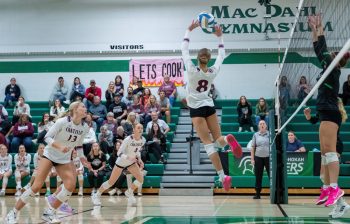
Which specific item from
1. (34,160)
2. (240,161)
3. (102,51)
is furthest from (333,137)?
(102,51)

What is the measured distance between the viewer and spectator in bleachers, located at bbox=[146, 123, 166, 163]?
57.7ft

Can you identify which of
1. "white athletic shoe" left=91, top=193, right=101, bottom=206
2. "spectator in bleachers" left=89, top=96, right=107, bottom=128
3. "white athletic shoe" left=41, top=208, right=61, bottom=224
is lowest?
"white athletic shoe" left=91, top=193, right=101, bottom=206

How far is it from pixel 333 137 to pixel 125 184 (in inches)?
396

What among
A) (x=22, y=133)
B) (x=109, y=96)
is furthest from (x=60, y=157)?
(x=109, y=96)

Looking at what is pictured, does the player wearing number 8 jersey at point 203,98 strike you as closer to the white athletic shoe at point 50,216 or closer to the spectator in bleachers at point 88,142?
the white athletic shoe at point 50,216

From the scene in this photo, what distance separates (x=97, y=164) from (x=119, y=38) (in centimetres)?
863

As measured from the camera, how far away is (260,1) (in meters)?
22.2

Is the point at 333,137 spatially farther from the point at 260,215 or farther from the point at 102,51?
the point at 102,51

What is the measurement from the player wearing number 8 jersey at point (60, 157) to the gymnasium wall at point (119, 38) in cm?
1437

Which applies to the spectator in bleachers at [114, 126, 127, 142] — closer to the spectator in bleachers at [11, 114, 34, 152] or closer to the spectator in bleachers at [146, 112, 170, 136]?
the spectator in bleachers at [146, 112, 170, 136]

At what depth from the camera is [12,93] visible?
22844 millimetres

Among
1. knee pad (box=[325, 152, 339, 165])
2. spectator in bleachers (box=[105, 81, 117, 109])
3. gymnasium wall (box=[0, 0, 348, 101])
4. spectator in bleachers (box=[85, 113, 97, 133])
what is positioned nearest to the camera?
knee pad (box=[325, 152, 339, 165])

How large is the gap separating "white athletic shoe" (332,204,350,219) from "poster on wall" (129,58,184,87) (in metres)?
15.2

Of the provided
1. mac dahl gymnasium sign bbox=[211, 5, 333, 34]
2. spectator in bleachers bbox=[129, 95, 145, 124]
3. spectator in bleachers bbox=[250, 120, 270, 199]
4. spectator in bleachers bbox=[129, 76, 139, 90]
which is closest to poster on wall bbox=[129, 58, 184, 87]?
spectator in bleachers bbox=[129, 76, 139, 90]
